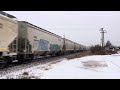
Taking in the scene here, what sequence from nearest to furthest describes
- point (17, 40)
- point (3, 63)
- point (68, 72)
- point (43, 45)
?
point (68, 72), point (3, 63), point (17, 40), point (43, 45)

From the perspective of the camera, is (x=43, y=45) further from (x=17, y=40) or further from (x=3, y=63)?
(x=3, y=63)

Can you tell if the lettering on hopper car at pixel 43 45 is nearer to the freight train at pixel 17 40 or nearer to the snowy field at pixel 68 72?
the freight train at pixel 17 40

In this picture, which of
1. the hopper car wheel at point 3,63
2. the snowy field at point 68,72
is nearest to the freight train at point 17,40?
the hopper car wheel at point 3,63

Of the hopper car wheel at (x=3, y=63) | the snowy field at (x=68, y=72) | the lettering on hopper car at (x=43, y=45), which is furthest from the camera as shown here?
the lettering on hopper car at (x=43, y=45)

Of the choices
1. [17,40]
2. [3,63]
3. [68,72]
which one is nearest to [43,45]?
[17,40]

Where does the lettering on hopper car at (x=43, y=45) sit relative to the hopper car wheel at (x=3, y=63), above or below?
above

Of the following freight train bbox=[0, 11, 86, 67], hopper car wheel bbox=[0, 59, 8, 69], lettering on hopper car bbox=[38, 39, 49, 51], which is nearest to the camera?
freight train bbox=[0, 11, 86, 67]

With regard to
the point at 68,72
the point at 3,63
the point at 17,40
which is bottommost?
the point at 68,72

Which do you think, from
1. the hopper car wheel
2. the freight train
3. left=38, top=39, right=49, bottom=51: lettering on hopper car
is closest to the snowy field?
the hopper car wheel

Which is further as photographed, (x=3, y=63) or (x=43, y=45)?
(x=43, y=45)

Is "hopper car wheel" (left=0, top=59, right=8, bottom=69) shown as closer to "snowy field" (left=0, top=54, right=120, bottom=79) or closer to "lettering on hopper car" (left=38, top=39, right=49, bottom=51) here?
"snowy field" (left=0, top=54, right=120, bottom=79)
